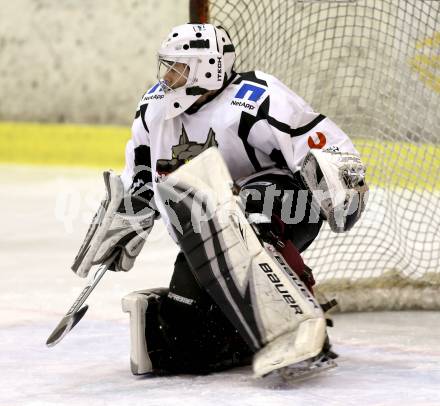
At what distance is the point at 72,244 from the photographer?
14.6ft

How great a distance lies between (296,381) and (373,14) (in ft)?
4.69

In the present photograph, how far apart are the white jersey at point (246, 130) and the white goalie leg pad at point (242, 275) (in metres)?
0.20

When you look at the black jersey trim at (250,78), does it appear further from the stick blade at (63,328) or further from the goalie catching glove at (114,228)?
the stick blade at (63,328)

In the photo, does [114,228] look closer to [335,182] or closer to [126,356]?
[126,356]

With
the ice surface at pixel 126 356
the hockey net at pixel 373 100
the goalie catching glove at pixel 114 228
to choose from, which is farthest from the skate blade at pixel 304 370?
the hockey net at pixel 373 100

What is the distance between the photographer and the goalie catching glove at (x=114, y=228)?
255 cm

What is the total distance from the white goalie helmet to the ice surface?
0.60 m

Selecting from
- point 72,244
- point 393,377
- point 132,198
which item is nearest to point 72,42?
point 72,244

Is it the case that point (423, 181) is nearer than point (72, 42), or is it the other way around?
point (423, 181)

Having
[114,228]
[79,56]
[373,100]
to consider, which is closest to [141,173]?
[114,228]

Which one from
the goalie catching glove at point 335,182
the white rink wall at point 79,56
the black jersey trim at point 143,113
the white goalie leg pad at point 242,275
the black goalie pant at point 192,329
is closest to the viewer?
the white goalie leg pad at point 242,275

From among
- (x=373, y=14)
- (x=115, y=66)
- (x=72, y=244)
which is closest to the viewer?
(x=373, y=14)

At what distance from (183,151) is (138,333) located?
41cm

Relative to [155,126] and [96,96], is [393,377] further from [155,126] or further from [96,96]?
[96,96]
